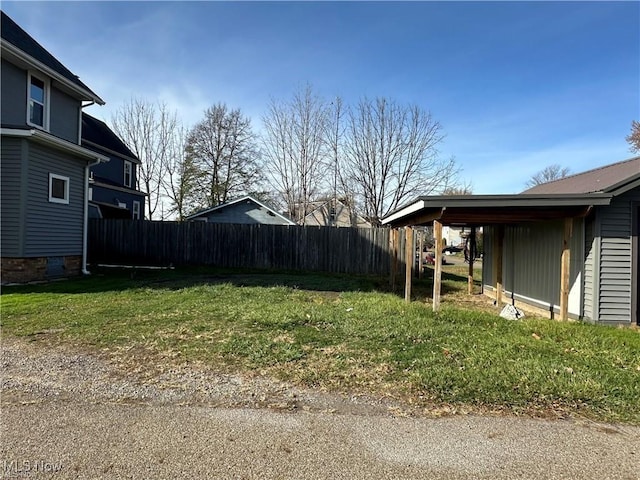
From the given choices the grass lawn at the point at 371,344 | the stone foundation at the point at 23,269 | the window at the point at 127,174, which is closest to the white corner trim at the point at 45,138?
the stone foundation at the point at 23,269

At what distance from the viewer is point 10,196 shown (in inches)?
373

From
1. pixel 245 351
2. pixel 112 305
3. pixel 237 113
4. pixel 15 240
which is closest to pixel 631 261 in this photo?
pixel 245 351

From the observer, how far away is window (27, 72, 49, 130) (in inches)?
414

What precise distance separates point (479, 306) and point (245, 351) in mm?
6542

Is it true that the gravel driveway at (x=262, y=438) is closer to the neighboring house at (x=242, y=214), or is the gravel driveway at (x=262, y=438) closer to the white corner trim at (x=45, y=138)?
the white corner trim at (x=45, y=138)

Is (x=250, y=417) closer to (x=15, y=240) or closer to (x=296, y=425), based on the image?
(x=296, y=425)

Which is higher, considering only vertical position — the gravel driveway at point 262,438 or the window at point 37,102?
the window at point 37,102

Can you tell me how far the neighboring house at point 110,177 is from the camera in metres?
20.6

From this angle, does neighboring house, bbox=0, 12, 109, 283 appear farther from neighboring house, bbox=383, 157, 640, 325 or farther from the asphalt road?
neighboring house, bbox=383, 157, 640, 325

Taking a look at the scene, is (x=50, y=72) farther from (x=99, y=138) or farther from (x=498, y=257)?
(x=498, y=257)

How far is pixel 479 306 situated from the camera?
30.1ft

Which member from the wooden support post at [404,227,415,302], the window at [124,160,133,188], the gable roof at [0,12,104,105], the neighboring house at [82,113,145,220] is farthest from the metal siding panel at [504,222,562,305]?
the window at [124,160,133,188]

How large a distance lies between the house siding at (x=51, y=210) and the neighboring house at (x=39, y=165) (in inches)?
1.0

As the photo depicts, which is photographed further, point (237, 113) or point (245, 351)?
point (237, 113)
